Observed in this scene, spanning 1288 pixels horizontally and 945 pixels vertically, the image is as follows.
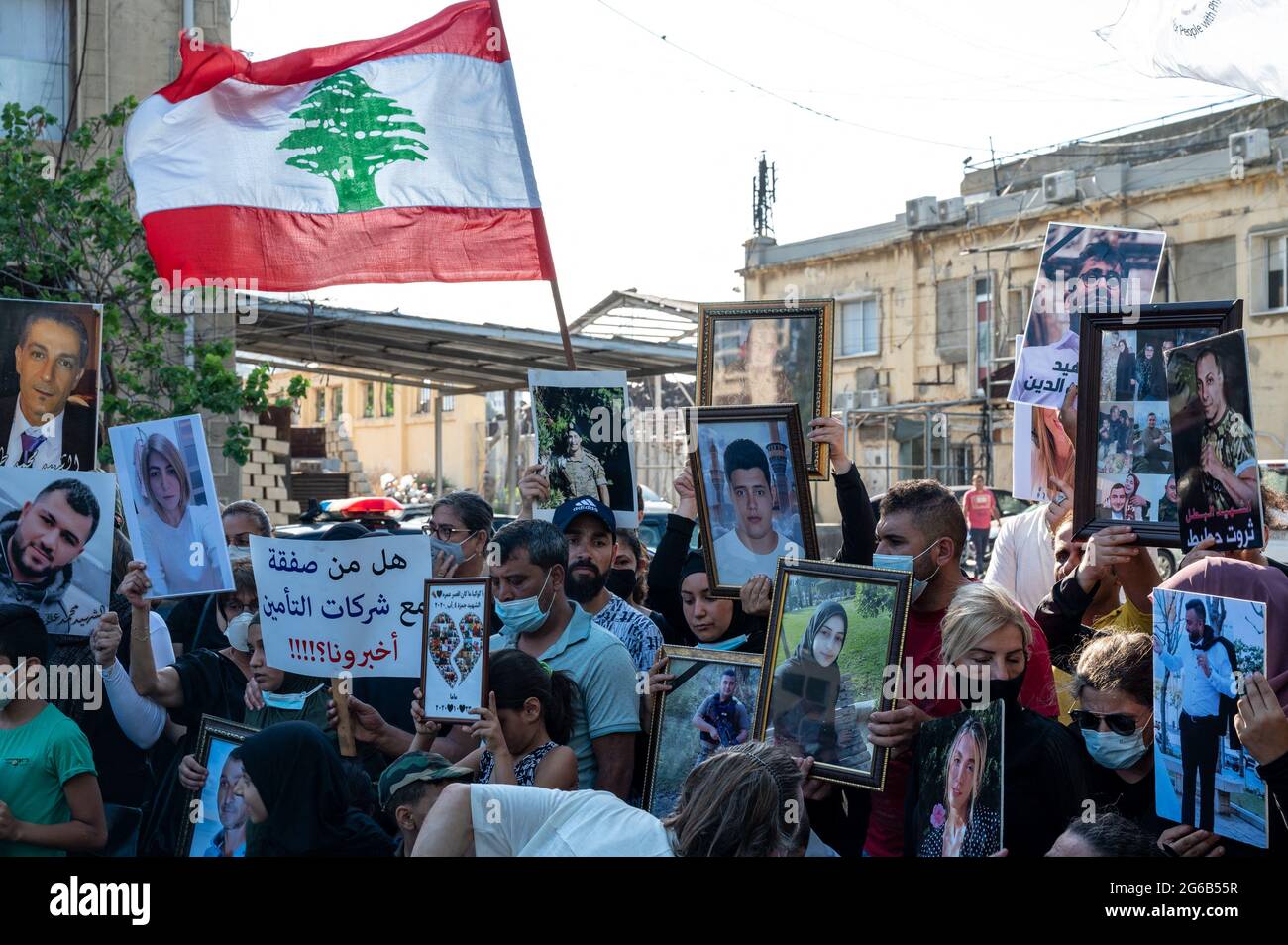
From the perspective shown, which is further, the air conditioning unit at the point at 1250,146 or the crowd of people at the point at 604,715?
the air conditioning unit at the point at 1250,146

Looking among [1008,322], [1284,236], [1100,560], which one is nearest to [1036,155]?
[1008,322]

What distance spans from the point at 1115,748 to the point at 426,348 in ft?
51.3

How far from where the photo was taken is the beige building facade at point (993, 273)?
92.1 feet

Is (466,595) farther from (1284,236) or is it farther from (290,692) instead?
(1284,236)

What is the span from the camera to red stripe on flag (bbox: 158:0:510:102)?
23.8 ft

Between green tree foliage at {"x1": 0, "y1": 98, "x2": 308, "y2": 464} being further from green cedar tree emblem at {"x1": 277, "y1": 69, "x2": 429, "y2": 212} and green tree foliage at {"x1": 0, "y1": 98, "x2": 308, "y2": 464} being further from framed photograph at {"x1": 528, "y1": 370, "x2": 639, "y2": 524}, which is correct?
framed photograph at {"x1": 528, "y1": 370, "x2": 639, "y2": 524}

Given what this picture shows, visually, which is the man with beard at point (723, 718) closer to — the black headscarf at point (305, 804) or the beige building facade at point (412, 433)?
the black headscarf at point (305, 804)

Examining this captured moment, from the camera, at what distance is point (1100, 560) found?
423 cm

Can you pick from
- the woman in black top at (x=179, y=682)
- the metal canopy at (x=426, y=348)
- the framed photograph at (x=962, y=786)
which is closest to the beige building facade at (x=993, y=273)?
the metal canopy at (x=426, y=348)

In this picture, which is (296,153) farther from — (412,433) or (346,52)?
(412,433)

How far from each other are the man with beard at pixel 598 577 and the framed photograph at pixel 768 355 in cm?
65

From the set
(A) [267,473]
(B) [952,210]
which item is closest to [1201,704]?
(A) [267,473]

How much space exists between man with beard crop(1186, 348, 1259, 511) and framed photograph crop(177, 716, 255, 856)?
319 centimetres
